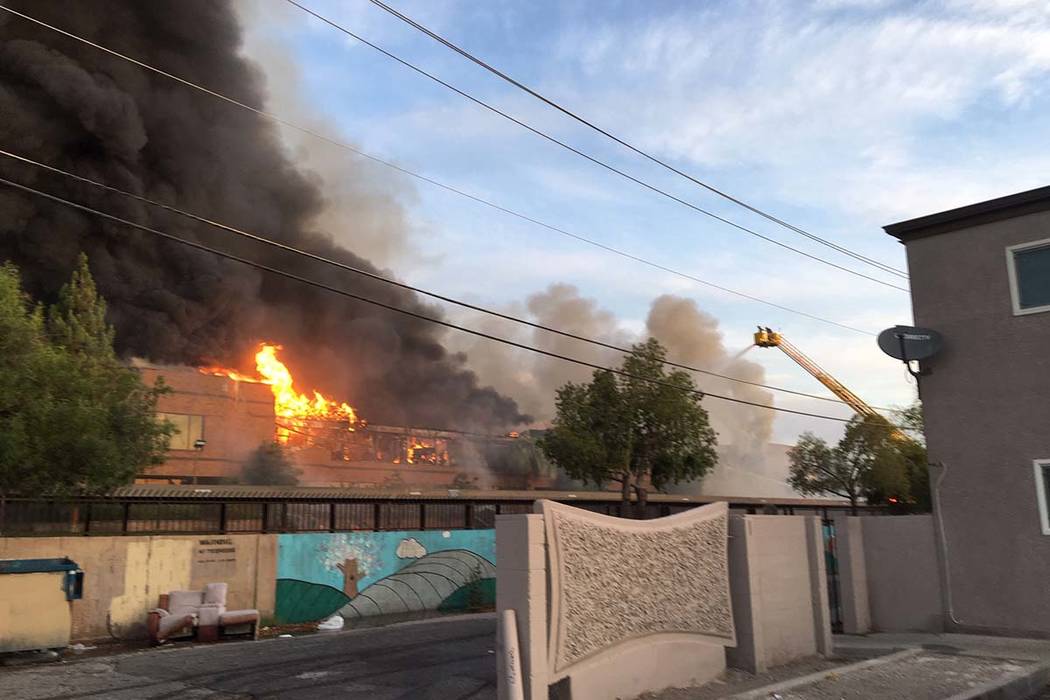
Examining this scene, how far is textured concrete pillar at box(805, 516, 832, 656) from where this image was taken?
11.3m

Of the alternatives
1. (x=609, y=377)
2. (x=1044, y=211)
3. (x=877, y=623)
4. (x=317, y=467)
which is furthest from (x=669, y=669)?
(x=317, y=467)

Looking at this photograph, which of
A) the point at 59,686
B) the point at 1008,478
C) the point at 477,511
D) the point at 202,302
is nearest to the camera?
the point at 59,686

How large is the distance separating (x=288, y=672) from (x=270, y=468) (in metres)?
51.5

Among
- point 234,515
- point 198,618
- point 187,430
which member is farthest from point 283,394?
point 198,618

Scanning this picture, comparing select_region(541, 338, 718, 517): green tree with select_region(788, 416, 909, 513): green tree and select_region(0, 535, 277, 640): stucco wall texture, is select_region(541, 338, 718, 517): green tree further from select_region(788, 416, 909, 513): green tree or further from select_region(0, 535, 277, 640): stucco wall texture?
select_region(788, 416, 909, 513): green tree

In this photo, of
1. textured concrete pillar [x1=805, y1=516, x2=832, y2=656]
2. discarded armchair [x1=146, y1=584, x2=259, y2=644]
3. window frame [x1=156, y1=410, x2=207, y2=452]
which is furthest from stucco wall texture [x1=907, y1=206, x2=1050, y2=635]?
window frame [x1=156, y1=410, x2=207, y2=452]

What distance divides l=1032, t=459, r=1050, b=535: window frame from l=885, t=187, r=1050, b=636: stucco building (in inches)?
0.6

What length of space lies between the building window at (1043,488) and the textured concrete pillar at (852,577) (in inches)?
110

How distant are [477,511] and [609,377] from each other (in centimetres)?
961

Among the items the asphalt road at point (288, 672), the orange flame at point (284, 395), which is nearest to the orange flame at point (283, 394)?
the orange flame at point (284, 395)

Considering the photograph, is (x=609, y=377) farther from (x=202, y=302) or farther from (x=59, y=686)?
(x=202, y=302)

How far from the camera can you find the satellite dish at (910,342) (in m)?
13.6

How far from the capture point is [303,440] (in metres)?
65.2

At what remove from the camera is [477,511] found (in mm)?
23359
